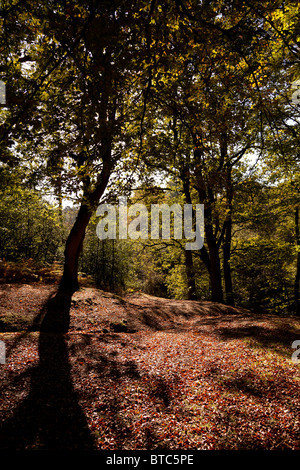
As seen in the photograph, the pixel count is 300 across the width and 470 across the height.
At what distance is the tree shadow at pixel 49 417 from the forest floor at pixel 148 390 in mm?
11

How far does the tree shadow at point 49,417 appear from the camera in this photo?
2.57 meters

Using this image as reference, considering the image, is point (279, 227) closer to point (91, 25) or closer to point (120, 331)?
point (120, 331)

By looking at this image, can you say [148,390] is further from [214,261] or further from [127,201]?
[214,261]

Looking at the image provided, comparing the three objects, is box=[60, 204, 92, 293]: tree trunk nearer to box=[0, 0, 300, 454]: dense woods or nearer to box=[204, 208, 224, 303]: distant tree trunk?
box=[0, 0, 300, 454]: dense woods

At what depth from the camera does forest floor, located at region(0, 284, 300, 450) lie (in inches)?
105

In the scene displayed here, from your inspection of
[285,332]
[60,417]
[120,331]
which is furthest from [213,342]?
[60,417]

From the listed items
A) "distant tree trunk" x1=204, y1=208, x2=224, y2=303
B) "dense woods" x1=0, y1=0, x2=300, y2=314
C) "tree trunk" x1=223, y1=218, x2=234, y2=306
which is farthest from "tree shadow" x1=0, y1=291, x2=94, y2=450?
"tree trunk" x1=223, y1=218, x2=234, y2=306

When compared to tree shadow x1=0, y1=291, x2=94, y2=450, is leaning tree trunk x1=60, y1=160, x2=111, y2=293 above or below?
above

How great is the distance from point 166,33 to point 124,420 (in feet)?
16.2

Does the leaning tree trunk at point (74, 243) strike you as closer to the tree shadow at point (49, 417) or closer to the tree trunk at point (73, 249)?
the tree trunk at point (73, 249)

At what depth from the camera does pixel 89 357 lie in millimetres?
4637

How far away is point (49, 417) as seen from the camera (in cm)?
290

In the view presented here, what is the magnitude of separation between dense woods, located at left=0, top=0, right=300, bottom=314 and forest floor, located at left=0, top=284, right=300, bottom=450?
3191 millimetres
